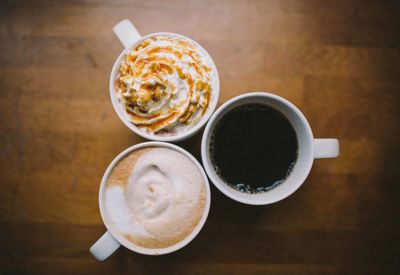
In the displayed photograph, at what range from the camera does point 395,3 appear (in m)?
1.00

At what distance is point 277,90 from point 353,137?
0.92 feet

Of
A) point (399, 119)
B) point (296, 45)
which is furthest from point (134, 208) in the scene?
point (399, 119)

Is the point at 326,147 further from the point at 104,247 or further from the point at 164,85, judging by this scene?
the point at 104,247

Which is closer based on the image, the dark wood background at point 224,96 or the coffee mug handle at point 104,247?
the coffee mug handle at point 104,247

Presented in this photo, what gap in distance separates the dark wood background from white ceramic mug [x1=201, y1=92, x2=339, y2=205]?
194 mm

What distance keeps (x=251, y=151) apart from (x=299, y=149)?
0.12 m

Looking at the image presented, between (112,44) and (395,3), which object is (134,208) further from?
(395,3)

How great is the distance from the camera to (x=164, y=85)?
78 cm

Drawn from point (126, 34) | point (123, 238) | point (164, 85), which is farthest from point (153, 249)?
point (126, 34)

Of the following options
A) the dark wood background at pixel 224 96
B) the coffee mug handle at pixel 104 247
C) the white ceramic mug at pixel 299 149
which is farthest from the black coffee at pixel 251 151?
the coffee mug handle at pixel 104 247

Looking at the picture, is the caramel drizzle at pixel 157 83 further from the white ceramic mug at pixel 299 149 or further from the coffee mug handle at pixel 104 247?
the coffee mug handle at pixel 104 247

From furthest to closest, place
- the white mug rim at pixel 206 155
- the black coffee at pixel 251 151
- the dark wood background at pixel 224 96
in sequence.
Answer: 1. the dark wood background at pixel 224 96
2. the black coffee at pixel 251 151
3. the white mug rim at pixel 206 155

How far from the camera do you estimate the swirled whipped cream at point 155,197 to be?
775 mm

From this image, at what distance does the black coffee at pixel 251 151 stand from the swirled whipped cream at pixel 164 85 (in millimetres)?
98
